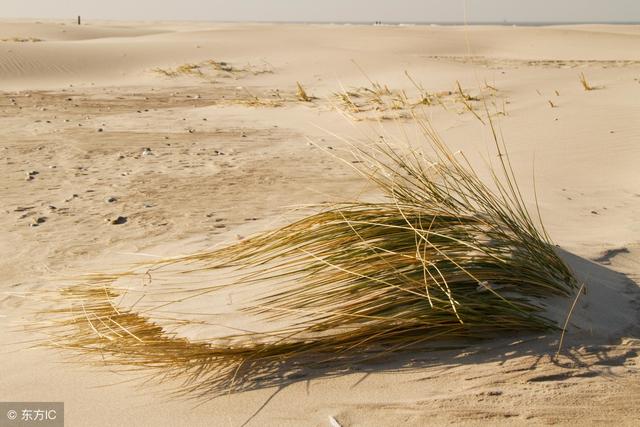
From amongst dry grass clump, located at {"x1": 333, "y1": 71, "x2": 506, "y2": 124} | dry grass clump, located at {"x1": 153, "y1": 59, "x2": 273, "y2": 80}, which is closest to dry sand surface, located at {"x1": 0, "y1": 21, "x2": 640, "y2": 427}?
dry grass clump, located at {"x1": 333, "y1": 71, "x2": 506, "y2": 124}

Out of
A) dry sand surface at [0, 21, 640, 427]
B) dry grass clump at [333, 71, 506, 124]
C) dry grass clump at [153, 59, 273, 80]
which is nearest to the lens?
dry sand surface at [0, 21, 640, 427]

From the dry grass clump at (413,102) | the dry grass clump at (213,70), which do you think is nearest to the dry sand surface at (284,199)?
the dry grass clump at (413,102)

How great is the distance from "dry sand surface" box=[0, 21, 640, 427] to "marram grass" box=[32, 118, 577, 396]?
0.08 metres

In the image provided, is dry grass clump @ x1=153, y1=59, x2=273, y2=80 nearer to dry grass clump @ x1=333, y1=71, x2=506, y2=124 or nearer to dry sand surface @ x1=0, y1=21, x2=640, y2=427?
dry sand surface @ x1=0, y1=21, x2=640, y2=427

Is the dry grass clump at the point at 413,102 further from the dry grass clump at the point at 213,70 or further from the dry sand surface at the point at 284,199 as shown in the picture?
the dry grass clump at the point at 213,70

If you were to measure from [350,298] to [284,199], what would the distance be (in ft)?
7.95

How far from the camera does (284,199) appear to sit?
458 cm

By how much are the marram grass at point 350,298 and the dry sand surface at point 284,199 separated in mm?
79

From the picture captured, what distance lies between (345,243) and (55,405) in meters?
1.03

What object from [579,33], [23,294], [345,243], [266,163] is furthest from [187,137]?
[579,33]

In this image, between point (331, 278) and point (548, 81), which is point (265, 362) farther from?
point (548, 81)

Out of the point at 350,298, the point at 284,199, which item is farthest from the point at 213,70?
the point at 350,298

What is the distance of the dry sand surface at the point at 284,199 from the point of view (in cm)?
200

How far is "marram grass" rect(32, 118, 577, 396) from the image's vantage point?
2.16 meters
